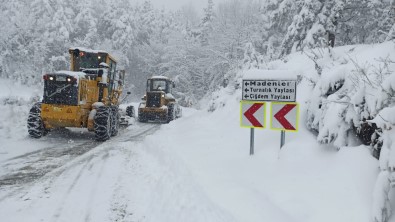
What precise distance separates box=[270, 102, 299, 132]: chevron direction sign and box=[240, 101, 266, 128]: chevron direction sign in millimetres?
290

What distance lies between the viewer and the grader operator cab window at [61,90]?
12398mm

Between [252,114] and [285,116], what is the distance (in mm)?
669

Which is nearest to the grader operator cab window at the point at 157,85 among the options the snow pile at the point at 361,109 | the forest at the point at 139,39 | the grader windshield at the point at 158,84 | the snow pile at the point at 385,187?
the grader windshield at the point at 158,84

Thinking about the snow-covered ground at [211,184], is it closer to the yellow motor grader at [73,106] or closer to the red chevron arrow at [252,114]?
the red chevron arrow at [252,114]

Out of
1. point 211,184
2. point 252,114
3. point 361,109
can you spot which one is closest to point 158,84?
point 252,114

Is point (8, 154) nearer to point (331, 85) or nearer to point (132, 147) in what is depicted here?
point (132, 147)

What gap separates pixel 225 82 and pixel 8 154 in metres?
14.1

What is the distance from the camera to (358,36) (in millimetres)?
23062

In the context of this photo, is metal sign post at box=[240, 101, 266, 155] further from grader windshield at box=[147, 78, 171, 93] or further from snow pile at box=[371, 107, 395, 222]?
grader windshield at box=[147, 78, 171, 93]

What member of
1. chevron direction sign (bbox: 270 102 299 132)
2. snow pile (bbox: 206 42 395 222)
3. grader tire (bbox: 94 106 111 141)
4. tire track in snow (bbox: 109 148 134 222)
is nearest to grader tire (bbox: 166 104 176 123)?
grader tire (bbox: 94 106 111 141)

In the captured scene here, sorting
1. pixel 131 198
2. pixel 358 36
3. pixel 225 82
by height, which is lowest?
pixel 131 198

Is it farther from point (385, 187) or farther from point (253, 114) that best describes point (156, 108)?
point (385, 187)

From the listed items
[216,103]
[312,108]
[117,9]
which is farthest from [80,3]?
[312,108]

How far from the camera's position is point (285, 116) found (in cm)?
689
